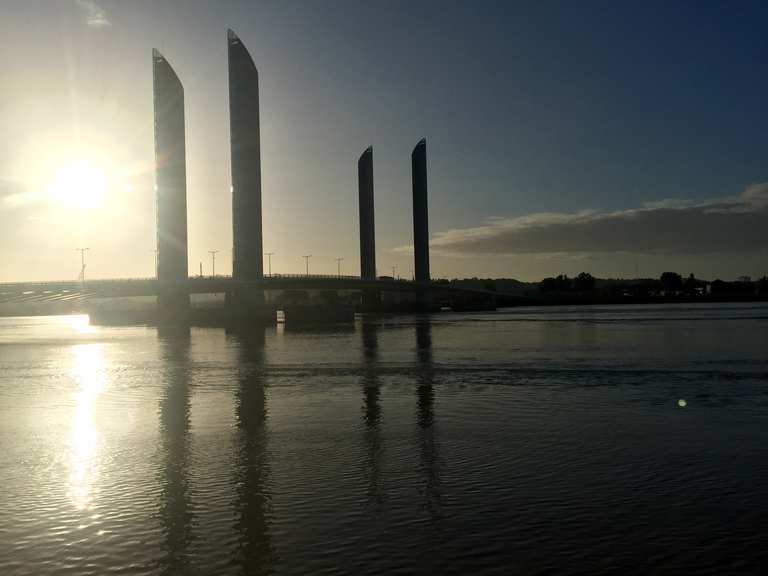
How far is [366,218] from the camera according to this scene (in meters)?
138

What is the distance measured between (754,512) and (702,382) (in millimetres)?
14874

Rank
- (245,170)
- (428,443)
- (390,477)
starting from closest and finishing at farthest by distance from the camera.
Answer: (390,477)
(428,443)
(245,170)

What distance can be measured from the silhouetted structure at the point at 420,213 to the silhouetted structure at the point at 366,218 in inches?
333

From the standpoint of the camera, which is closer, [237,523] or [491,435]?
[237,523]

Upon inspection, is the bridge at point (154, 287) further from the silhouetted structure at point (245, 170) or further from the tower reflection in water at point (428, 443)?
the tower reflection in water at point (428, 443)

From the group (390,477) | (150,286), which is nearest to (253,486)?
(390,477)

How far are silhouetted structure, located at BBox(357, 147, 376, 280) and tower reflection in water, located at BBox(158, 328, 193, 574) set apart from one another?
A: 11604 cm

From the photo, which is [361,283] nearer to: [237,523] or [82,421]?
[82,421]

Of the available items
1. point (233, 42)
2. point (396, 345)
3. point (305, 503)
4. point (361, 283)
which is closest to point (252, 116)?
point (233, 42)

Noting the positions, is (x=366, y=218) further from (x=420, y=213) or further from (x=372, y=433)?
(x=372, y=433)

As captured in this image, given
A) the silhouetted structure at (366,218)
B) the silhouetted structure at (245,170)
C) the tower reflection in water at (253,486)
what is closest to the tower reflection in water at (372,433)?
the tower reflection in water at (253,486)

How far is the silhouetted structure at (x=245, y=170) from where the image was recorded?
336 ft

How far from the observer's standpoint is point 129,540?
7.45 meters

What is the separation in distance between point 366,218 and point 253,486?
129660mm
